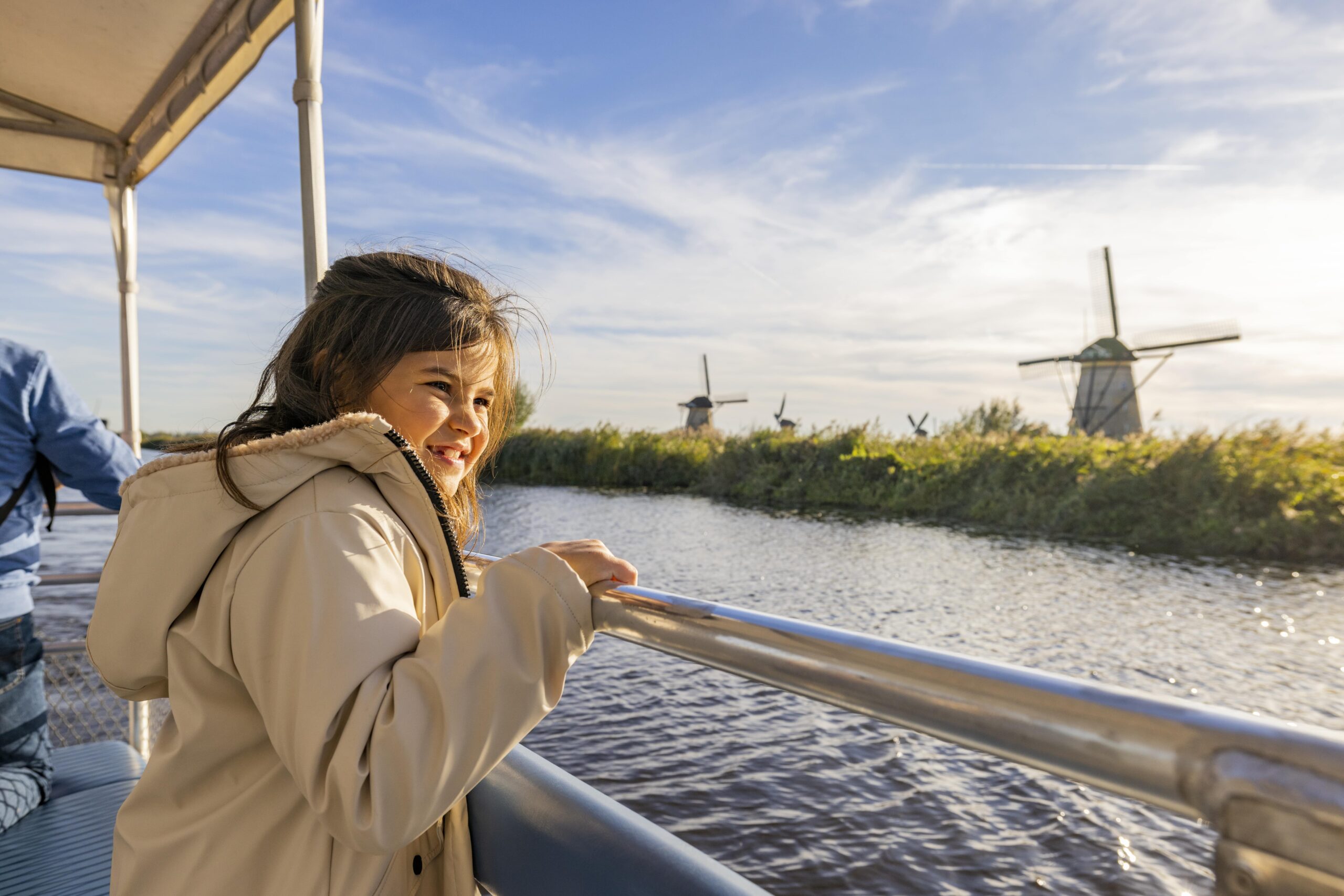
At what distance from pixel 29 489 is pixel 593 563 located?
1667mm

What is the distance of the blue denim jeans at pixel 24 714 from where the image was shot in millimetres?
1673

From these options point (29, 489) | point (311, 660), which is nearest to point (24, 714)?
point (29, 489)

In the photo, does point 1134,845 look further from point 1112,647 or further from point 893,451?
point 893,451

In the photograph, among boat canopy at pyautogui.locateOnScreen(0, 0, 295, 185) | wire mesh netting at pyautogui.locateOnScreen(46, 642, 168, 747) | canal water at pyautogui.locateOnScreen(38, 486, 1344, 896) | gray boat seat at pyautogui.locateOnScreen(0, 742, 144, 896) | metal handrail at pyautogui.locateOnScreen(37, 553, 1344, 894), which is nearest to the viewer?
metal handrail at pyautogui.locateOnScreen(37, 553, 1344, 894)

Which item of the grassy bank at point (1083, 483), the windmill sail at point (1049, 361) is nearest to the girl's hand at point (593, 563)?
the grassy bank at point (1083, 483)

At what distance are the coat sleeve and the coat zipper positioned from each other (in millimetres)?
106

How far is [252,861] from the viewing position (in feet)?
2.44

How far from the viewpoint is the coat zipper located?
2.59 feet

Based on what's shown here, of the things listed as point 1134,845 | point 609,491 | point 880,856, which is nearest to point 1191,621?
point 1134,845

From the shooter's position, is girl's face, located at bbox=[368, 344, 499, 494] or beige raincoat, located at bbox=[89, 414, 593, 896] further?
girl's face, located at bbox=[368, 344, 499, 494]

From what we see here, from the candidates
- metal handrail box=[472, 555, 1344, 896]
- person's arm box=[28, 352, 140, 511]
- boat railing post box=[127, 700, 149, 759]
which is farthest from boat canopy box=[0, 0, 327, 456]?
metal handrail box=[472, 555, 1344, 896]

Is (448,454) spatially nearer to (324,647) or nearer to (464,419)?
(464,419)

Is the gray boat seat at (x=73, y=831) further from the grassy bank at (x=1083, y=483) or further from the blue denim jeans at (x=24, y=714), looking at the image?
the grassy bank at (x=1083, y=483)

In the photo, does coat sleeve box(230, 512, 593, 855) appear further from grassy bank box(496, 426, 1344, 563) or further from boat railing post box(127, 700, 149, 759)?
grassy bank box(496, 426, 1344, 563)
